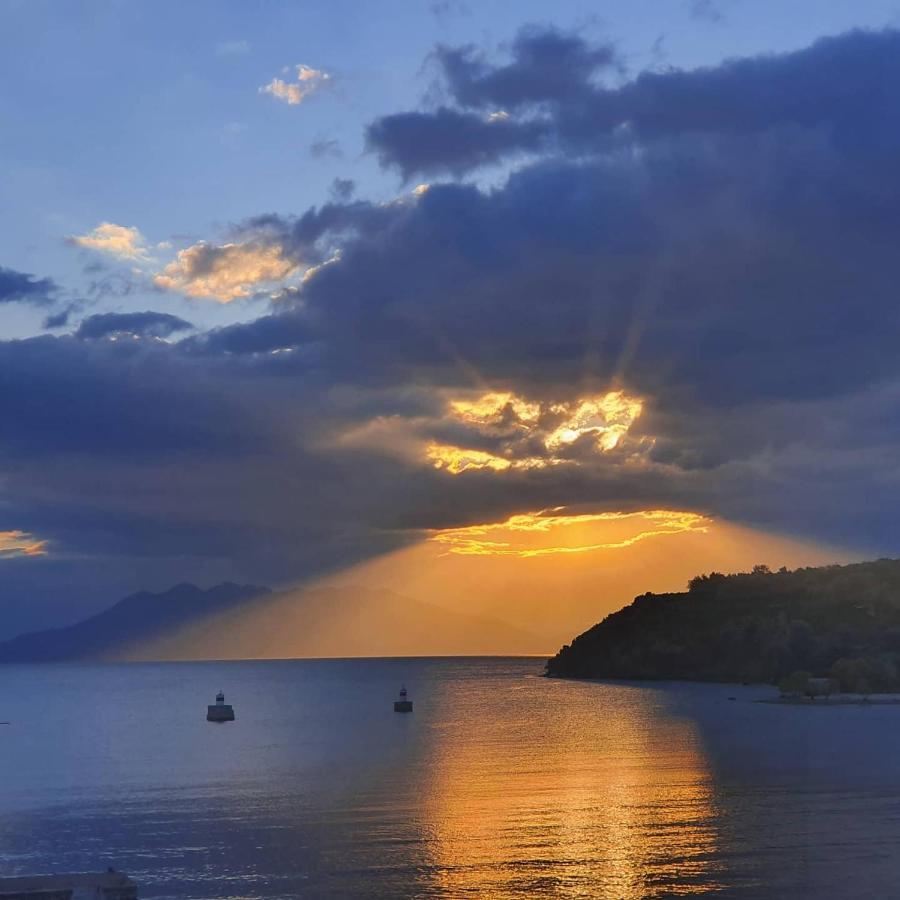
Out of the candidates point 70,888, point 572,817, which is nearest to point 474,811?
point 572,817

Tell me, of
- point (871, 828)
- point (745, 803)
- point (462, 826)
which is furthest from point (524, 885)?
point (745, 803)

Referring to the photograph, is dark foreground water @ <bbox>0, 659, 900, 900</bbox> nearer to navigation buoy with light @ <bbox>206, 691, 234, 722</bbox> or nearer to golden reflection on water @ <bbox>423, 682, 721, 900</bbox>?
golden reflection on water @ <bbox>423, 682, 721, 900</bbox>

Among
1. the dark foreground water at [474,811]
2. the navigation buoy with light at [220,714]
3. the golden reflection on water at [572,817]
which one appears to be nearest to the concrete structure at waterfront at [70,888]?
the dark foreground water at [474,811]

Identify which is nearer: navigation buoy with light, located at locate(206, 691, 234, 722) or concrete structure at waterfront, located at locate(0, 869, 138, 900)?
concrete structure at waterfront, located at locate(0, 869, 138, 900)

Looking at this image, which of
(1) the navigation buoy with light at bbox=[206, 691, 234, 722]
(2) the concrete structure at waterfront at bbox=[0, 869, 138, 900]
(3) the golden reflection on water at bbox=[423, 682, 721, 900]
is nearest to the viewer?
(2) the concrete structure at waterfront at bbox=[0, 869, 138, 900]

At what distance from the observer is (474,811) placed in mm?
63438

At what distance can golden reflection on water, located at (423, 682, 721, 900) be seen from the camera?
44.6 metres

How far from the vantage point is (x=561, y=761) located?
9325cm

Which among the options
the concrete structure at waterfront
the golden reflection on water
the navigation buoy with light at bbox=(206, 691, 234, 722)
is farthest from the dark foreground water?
the navigation buoy with light at bbox=(206, 691, 234, 722)

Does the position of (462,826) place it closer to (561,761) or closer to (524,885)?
(524,885)

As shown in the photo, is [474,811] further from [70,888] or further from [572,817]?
[70,888]

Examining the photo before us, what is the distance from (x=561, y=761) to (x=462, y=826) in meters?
37.1

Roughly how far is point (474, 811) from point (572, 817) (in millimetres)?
5788

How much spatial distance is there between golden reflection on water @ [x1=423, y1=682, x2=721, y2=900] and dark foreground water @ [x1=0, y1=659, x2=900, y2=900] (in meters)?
0.17
